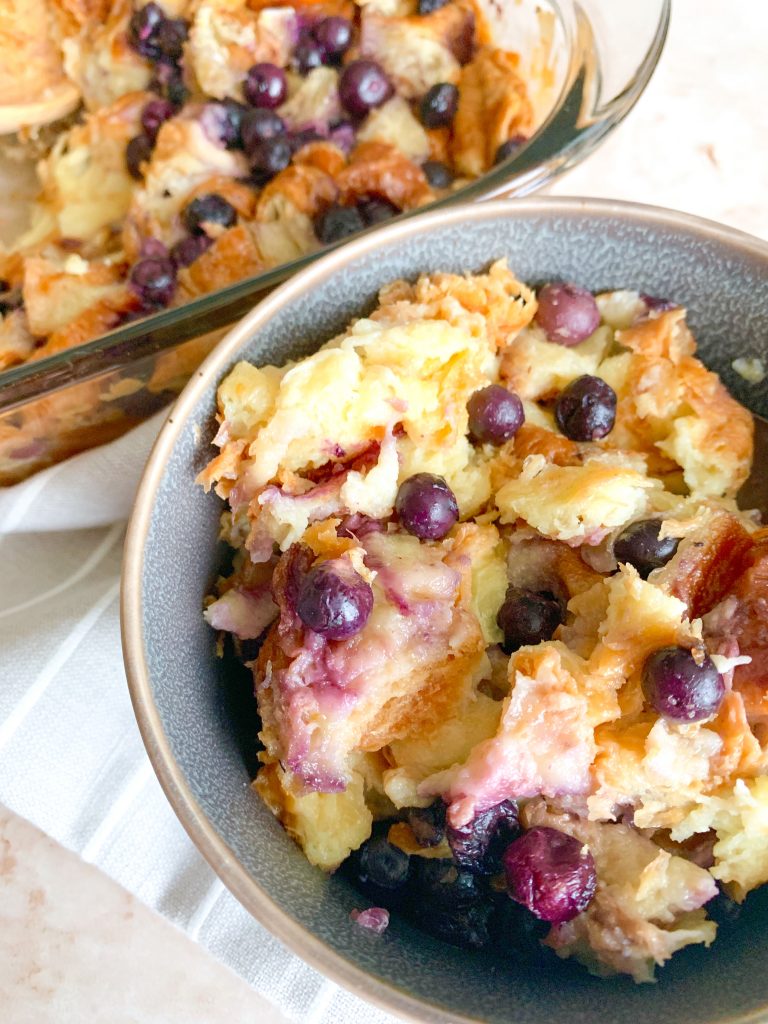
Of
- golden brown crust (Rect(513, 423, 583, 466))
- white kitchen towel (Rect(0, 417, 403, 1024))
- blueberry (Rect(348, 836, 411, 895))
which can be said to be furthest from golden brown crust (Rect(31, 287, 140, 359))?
blueberry (Rect(348, 836, 411, 895))

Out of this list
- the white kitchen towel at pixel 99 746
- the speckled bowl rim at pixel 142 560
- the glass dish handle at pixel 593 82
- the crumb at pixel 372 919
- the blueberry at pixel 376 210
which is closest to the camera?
the speckled bowl rim at pixel 142 560

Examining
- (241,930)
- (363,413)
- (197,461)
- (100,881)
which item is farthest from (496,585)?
(100,881)

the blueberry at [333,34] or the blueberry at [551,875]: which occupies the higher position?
the blueberry at [333,34]

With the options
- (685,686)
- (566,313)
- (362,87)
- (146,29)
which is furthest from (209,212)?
(685,686)

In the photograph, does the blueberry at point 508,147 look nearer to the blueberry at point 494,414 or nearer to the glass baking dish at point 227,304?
the glass baking dish at point 227,304

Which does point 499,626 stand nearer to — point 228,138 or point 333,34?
point 228,138

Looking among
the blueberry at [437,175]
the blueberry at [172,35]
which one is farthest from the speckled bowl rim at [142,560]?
the blueberry at [172,35]

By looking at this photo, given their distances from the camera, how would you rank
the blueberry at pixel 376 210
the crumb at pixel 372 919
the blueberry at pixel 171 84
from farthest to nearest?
the blueberry at pixel 171 84, the blueberry at pixel 376 210, the crumb at pixel 372 919
